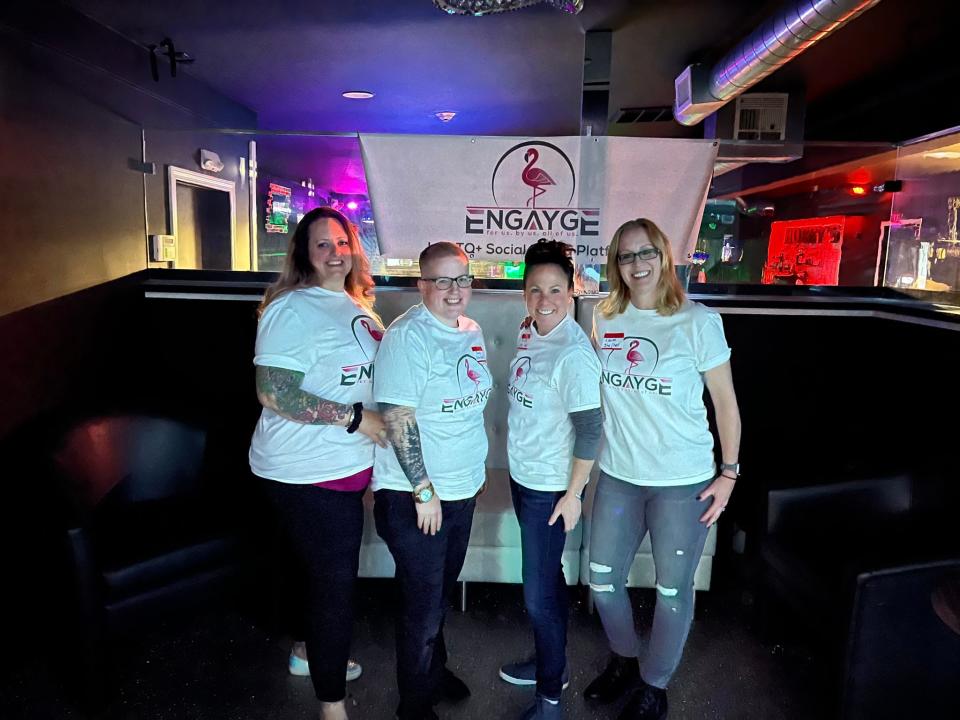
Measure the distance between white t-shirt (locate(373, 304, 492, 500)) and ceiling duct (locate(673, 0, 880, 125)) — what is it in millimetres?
2398

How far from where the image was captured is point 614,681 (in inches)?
85.5

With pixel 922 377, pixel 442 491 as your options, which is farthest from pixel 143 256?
pixel 922 377

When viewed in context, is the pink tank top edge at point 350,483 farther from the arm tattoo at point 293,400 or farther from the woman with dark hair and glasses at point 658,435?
the woman with dark hair and glasses at point 658,435

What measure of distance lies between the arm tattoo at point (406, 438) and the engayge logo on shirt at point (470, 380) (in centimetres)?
12

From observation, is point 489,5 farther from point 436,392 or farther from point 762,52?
point 436,392

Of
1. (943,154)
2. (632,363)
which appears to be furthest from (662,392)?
(943,154)

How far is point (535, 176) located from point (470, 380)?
1723 mm

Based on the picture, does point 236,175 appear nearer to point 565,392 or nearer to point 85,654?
point 85,654

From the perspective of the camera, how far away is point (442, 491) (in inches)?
68.3

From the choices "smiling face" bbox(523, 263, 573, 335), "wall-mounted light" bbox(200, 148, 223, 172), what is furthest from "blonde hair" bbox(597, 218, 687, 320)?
"wall-mounted light" bbox(200, 148, 223, 172)

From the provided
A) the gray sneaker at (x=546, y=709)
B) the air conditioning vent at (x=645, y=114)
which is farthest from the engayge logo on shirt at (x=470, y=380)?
the air conditioning vent at (x=645, y=114)

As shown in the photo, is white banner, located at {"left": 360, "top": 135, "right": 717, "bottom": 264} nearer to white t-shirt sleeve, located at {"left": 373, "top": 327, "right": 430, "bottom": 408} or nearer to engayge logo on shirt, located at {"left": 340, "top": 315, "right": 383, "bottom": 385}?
engayge logo on shirt, located at {"left": 340, "top": 315, "right": 383, "bottom": 385}

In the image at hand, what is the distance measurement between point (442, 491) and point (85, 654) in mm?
1412

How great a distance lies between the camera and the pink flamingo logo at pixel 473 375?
1.74 meters
